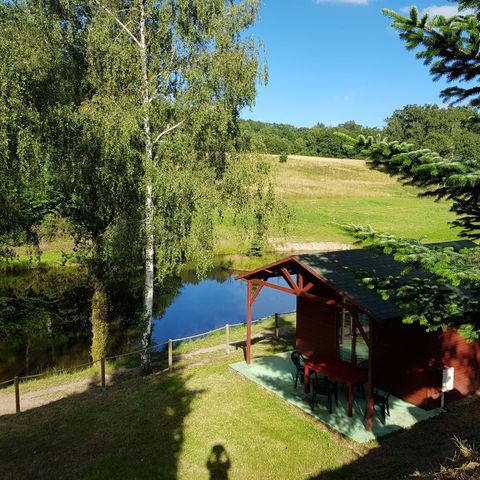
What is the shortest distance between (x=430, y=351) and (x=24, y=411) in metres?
12.2

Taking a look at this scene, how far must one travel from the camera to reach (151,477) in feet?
31.2

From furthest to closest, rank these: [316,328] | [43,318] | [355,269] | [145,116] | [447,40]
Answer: [43,318], [316,328], [145,116], [355,269], [447,40]

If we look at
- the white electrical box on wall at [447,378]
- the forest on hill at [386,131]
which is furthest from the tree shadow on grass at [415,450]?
the forest on hill at [386,131]

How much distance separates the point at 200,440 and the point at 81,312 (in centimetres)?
1590

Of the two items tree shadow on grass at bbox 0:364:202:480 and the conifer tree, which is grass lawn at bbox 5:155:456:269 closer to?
tree shadow on grass at bbox 0:364:202:480

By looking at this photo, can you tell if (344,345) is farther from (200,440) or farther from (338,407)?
(200,440)

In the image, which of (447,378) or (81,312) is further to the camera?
(81,312)

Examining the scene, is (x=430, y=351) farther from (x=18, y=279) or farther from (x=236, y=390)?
(x=18, y=279)

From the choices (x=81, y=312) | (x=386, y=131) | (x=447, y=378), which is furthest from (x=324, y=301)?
(x=386, y=131)

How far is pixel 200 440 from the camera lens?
432 inches

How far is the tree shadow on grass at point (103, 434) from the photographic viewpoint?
9922 millimetres

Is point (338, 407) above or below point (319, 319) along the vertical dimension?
below

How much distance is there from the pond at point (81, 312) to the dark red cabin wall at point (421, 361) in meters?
9.04

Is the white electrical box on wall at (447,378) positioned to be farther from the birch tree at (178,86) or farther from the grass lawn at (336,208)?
the grass lawn at (336,208)
